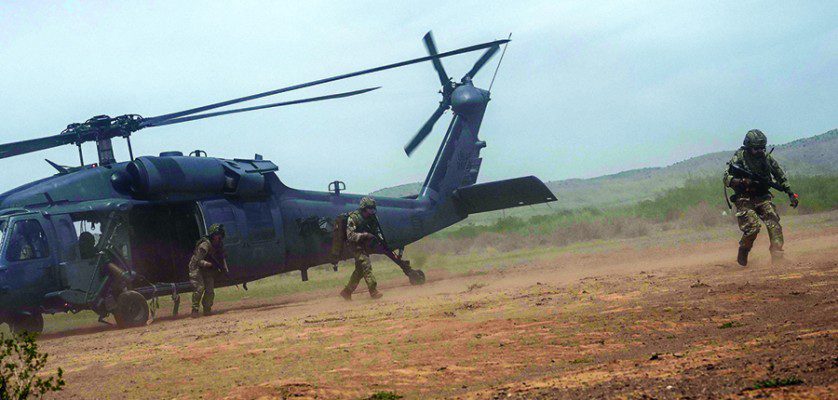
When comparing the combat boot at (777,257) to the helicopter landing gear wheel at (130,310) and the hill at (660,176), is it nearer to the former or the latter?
the helicopter landing gear wheel at (130,310)

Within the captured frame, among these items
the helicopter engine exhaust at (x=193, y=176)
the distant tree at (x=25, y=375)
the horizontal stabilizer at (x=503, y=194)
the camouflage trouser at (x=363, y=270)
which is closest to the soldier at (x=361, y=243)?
the camouflage trouser at (x=363, y=270)

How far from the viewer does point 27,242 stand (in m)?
13.0

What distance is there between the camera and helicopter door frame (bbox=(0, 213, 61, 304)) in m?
12.7

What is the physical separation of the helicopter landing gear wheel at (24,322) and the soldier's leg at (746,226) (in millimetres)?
10699

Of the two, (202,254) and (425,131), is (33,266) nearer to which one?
(202,254)

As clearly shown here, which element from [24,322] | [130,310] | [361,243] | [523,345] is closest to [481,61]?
[361,243]

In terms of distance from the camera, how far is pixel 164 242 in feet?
50.4

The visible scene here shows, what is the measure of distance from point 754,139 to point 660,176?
384ft

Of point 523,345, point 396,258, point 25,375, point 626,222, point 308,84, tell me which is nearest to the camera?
point 25,375

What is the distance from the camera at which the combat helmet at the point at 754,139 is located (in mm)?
13391

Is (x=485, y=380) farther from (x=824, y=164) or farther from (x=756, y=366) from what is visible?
(x=824, y=164)

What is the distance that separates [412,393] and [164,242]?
1010 cm

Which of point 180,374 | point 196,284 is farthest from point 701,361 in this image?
point 196,284

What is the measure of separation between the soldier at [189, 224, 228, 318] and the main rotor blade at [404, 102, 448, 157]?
5812 millimetres
